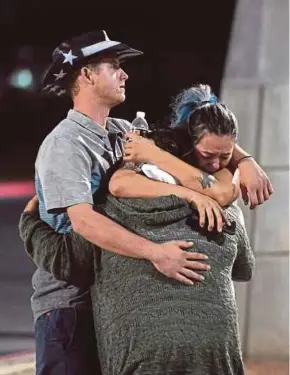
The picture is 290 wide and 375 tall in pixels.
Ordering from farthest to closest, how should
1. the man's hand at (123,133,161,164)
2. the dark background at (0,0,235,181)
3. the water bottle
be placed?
the dark background at (0,0,235,181) < the water bottle < the man's hand at (123,133,161,164)

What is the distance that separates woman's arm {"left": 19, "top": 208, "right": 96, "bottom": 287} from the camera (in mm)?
2275

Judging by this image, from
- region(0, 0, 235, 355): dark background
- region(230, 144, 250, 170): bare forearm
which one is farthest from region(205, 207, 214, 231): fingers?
region(0, 0, 235, 355): dark background

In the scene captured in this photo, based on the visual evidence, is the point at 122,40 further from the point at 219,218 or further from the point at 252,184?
the point at 219,218

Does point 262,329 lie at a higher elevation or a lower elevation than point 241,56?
lower

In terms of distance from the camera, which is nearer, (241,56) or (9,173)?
(241,56)

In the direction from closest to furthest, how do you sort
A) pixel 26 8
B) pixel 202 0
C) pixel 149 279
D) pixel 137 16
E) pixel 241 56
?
1. pixel 149 279
2. pixel 241 56
3. pixel 202 0
4. pixel 137 16
5. pixel 26 8

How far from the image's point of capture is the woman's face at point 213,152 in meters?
2.13

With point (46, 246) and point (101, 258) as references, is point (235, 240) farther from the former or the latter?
point (46, 246)

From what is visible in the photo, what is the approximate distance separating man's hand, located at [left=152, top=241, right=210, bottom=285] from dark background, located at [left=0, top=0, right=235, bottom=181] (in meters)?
3.35

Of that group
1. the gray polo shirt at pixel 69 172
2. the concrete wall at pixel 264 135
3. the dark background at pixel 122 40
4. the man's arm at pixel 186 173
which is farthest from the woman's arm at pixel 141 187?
the concrete wall at pixel 264 135

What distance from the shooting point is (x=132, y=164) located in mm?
2238

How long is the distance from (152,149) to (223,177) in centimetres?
20

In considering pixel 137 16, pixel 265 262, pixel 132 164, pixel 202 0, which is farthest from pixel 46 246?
pixel 137 16

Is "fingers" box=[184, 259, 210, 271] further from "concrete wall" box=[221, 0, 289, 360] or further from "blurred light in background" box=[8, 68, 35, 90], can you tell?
"blurred light in background" box=[8, 68, 35, 90]
